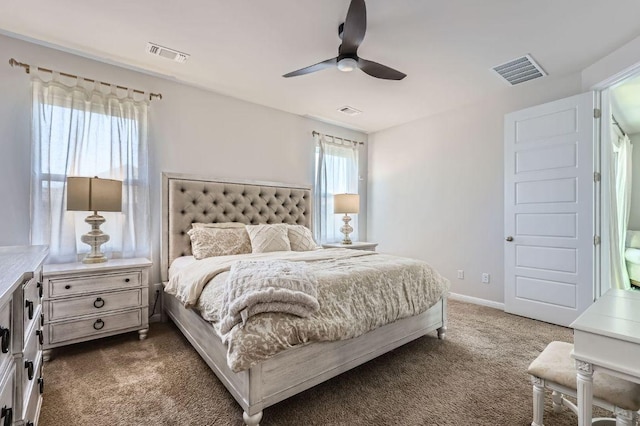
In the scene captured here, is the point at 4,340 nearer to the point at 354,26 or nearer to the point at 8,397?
the point at 8,397

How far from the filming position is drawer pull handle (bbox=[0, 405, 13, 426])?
82 centimetres

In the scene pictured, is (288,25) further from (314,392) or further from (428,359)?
(428,359)

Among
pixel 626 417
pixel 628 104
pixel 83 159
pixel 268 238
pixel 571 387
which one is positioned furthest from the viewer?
pixel 628 104

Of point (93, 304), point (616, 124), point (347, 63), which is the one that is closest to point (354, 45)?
point (347, 63)

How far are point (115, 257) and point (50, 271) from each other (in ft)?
1.94

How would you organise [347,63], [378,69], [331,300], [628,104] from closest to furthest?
[331,300] < [347,63] < [378,69] < [628,104]

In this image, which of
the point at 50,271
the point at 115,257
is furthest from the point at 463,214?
the point at 50,271

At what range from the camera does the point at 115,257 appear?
268 cm

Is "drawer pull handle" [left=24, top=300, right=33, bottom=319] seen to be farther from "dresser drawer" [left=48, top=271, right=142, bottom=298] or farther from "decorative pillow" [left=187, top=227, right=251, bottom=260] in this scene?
"decorative pillow" [left=187, top=227, right=251, bottom=260]

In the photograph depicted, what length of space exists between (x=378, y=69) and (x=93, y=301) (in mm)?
2917

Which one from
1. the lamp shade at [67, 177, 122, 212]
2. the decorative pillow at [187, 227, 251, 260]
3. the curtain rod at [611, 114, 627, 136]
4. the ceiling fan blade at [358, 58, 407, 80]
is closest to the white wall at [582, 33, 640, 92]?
the curtain rod at [611, 114, 627, 136]

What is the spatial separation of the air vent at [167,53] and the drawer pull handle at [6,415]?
2.58m

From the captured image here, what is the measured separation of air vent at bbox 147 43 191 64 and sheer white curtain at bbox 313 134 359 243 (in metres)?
2.03

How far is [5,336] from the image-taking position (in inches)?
33.2
